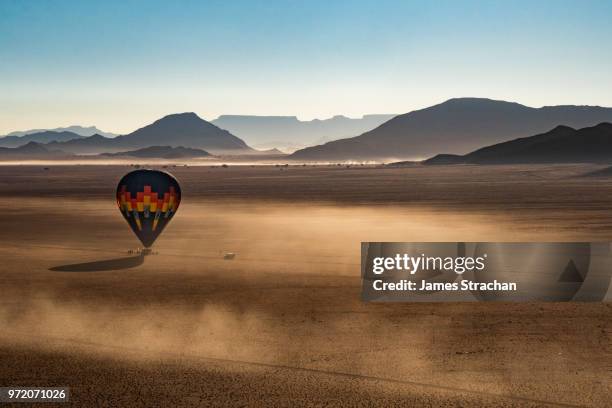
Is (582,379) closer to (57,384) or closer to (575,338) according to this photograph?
(575,338)

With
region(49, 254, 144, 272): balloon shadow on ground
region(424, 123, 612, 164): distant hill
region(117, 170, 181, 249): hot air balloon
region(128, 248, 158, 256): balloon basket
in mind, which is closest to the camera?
region(49, 254, 144, 272): balloon shadow on ground

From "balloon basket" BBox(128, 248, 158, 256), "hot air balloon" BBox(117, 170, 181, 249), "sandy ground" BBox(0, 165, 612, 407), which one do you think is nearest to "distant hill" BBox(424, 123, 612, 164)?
"balloon basket" BBox(128, 248, 158, 256)

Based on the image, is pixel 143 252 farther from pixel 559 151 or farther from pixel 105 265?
pixel 559 151

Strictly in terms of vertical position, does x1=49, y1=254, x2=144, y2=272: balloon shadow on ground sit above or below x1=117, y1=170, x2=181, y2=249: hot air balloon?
below

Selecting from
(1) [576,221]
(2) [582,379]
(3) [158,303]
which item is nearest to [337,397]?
(2) [582,379]

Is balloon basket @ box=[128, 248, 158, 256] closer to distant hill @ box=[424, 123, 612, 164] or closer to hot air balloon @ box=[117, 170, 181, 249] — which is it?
hot air balloon @ box=[117, 170, 181, 249]

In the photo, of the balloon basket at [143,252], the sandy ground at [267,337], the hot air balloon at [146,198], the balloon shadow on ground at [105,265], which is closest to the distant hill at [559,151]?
the balloon basket at [143,252]
